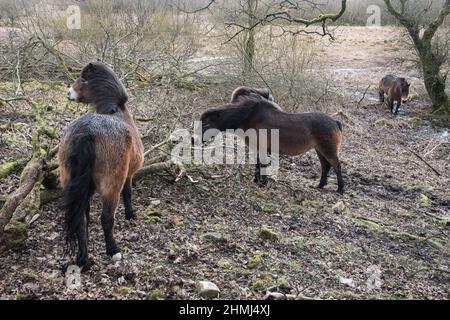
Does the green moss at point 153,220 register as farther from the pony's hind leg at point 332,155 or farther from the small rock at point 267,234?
the pony's hind leg at point 332,155

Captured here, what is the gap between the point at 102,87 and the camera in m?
4.43

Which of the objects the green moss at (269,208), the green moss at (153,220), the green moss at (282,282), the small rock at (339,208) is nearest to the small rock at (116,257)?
the green moss at (153,220)

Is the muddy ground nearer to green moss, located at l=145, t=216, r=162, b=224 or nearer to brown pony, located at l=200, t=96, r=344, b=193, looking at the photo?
green moss, located at l=145, t=216, r=162, b=224

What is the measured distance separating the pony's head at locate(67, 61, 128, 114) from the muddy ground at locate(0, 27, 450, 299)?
4.30ft

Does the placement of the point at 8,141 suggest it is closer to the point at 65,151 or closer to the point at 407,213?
the point at 65,151

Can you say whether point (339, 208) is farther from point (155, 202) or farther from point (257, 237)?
point (155, 202)

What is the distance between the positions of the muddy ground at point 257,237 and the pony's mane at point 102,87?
131 cm

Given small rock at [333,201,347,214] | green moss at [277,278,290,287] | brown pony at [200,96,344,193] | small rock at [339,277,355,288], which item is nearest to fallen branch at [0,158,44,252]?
green moss at [277,278,290,287]

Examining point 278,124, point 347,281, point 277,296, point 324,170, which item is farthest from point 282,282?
point 324,170

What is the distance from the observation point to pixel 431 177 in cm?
860

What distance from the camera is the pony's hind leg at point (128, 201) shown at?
4.77 metres

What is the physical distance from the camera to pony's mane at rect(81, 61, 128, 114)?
174 inches

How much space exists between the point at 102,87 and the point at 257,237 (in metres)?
2.42

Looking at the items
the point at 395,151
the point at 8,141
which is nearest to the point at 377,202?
the point at 395,151
